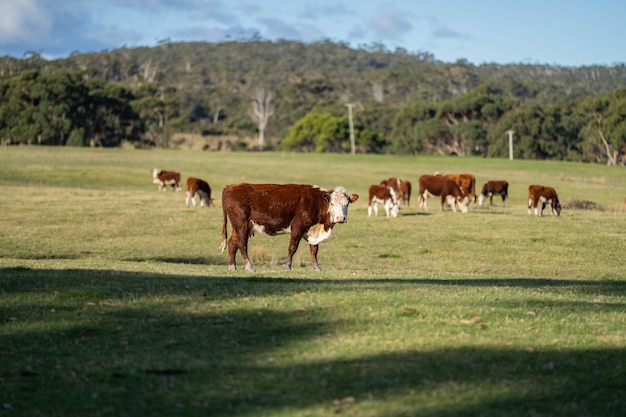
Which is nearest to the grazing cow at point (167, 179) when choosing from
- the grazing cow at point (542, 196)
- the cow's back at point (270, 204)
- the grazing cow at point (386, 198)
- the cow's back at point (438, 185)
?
the cow's back at point (438, 185)

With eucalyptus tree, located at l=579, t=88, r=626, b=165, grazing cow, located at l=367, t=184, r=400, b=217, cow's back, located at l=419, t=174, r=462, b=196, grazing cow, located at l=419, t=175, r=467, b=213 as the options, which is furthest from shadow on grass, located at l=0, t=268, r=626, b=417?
eucalyptus tree, located at l=579, t=88, r=626, b=165

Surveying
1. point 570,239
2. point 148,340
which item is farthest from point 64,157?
point 148,340

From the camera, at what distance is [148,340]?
10789 mm

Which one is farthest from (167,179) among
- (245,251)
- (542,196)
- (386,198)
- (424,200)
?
(245,251)

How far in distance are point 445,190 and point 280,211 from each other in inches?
1057

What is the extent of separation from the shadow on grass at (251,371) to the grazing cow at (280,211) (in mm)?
6059

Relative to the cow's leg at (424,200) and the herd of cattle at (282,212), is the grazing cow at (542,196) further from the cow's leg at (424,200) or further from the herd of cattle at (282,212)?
the herd of cattle at (282,212)

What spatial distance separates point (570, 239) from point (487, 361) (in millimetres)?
23313

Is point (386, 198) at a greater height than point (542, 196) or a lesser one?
greater

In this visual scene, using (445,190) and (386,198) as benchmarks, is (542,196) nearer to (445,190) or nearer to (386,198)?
(445,190)

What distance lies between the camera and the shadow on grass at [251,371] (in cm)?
849

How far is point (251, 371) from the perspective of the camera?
31.0ft

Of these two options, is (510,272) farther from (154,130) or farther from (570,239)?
(154,130)

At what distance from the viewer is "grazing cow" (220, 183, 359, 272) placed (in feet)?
61.0
